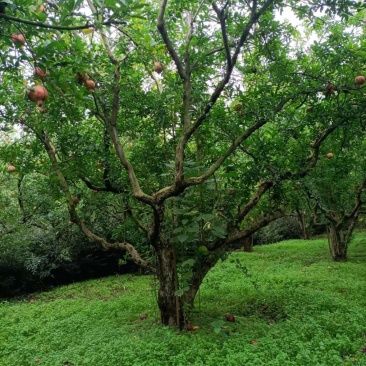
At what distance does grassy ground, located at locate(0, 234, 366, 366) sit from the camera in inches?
144

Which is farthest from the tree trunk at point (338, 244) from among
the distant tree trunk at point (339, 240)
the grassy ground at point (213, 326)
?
the grassy ground at point (213, 326)

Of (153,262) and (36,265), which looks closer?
(153,262)

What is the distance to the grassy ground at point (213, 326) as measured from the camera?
3650 millimetres

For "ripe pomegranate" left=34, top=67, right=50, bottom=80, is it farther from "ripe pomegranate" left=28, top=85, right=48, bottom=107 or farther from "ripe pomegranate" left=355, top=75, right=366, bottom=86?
"ripe pomegranate" left=355, top=75, right=366, bottom=86

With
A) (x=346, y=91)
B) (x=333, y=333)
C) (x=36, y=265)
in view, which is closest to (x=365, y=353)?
(x=333, y=333)

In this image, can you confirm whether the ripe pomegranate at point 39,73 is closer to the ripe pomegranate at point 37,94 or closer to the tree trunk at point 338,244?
the ripe pomegranate at point 37,94

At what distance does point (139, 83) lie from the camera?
4832mm

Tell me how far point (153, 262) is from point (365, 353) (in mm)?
2556

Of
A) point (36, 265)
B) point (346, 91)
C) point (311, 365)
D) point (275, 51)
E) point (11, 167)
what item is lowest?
point (311, 365)

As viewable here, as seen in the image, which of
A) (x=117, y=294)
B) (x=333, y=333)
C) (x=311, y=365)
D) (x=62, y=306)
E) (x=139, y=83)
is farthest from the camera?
(x=117, y=294)

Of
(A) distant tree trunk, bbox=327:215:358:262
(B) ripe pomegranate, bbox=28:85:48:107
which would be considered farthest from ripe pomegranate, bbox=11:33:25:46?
(A) distant tree trunk, bbox=327:215:358:262

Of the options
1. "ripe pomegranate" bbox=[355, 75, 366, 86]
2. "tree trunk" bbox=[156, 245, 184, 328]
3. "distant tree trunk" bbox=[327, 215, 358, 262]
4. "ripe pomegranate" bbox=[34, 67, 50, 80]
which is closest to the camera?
"ripe pomegranate" bbox=[34, 67, 50, 80]

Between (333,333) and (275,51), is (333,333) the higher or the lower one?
the lower one

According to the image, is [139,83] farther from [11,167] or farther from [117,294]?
[117,294]
